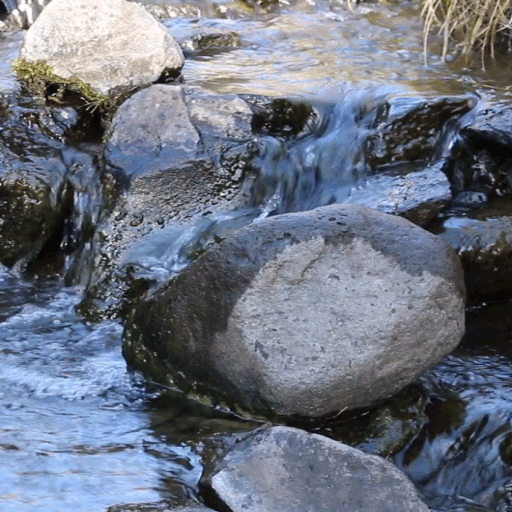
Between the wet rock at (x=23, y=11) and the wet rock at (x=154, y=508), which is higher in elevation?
the wet rock at (x=23, y=11)

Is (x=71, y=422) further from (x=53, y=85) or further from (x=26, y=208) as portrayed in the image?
(x=53, y=85)

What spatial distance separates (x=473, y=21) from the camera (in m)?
7.09

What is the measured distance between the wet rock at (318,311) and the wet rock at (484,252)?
831 millimetres

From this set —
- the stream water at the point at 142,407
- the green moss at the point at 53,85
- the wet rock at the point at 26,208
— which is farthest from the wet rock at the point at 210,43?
the wet rock at the point at 26,208

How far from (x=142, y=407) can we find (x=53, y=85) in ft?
8.87

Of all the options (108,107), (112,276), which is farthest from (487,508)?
(108,107)

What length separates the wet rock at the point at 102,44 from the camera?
6.02 meters

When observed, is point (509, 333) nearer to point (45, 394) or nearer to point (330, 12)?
point (45, 394)

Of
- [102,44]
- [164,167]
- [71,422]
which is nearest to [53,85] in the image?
[102,44]

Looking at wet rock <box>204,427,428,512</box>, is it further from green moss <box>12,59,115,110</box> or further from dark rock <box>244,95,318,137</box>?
green moss <box>12,59,115,110</box>

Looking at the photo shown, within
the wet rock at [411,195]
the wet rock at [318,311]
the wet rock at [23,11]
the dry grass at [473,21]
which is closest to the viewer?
the wet rock at [318,311]

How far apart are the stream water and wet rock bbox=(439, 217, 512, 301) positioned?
0.11 m

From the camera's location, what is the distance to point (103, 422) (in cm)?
396

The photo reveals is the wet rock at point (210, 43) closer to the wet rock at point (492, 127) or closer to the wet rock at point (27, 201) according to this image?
the wet rock at point (27, 201)
